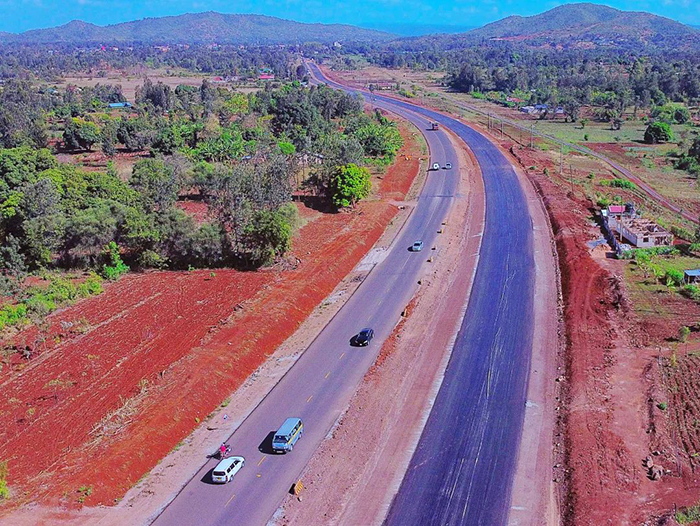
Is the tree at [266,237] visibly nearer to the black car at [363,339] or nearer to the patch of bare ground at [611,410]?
the black car at [363,339]

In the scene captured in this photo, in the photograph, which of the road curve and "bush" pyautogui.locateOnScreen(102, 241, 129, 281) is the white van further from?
the road curve

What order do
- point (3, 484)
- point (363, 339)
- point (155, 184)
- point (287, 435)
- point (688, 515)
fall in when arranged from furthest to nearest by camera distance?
point (155, 184) → point (363, 339) → point (287, 435) → point (3, 484) → point (688, 515)

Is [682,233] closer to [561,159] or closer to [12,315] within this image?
[561,159]

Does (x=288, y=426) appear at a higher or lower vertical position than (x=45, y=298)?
lower

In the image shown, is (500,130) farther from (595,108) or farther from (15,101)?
(15,101)

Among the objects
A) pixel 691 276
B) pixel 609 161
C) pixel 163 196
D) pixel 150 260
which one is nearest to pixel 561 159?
pixel 609 161

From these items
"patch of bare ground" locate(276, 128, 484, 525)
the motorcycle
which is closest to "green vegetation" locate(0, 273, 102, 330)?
the motorcycle

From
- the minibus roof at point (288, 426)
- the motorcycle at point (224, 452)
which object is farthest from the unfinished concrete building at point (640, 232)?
the motorcycle at point (224, 452)

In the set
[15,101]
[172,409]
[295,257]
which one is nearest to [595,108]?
[295,257]
